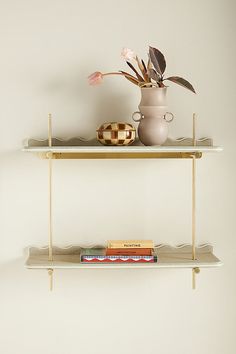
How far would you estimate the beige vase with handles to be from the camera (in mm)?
1891

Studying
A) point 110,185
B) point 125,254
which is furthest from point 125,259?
point 110,185

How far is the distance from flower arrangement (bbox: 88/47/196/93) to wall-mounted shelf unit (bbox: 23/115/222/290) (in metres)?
0.21

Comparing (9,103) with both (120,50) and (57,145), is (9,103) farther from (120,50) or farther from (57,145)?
(120,50)

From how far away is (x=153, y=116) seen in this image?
1896 mm

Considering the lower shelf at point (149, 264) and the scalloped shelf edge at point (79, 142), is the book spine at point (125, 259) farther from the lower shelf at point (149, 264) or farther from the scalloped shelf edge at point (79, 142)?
the scalloped shelf edge at point (79, 142)

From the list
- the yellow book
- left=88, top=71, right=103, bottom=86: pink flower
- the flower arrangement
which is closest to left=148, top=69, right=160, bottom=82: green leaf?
the flower arrangement

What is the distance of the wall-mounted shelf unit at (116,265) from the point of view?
75.0 inches

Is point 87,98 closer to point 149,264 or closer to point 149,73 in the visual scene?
point 149,73

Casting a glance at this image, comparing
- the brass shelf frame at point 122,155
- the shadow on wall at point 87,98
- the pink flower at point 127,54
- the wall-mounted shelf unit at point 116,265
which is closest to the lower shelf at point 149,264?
the wall-mounted shelf unit at point 116,265

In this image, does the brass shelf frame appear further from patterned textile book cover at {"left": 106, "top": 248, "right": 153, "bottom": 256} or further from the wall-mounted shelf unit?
patterned textile book cover at {"left": 106, "top": 248, "right": 153, "bottom": 256}

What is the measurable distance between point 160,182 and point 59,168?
1.21ft

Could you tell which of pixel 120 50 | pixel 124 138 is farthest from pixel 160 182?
pixel 120 50

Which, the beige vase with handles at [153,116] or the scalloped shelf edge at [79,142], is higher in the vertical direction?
the beige vase with handles at [153,116]

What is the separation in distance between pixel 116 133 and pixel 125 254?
409 millimetres
